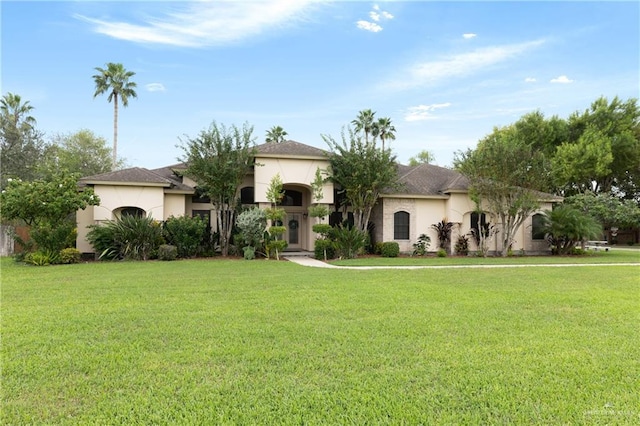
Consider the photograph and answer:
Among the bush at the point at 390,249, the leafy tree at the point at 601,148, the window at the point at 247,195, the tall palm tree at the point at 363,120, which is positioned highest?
the tall palm tree at the point at 363,120

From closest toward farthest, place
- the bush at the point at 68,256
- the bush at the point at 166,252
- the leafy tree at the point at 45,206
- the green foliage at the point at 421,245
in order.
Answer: the leafy tree at the point at 45,206 → the bush at the point at 68,256 → the bush at the point at 166,252 → the green foliage at the point at 421,245

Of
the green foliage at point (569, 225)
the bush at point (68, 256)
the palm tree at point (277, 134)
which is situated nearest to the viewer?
the bush at point (68, 256)

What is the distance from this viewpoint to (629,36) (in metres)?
14.6

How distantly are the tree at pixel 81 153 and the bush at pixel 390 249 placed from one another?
30572mm

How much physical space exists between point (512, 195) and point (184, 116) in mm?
→ 19264

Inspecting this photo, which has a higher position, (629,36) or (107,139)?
(107,139)

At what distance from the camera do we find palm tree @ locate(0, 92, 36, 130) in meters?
32.8

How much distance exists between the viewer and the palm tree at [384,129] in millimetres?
39000

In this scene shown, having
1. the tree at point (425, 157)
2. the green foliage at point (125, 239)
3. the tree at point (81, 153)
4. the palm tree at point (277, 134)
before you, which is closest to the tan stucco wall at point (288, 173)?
the green foliage at point (125, 239)

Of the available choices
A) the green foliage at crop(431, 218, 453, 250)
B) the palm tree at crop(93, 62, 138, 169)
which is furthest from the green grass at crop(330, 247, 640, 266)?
the palm tree at crop(93, 62, 138, 169)

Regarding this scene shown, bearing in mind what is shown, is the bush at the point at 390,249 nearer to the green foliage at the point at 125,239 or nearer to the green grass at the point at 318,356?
the green grass at the point at 318,356

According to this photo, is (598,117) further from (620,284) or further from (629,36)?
(620,284)

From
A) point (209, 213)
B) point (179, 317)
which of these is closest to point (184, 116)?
point (209, 213)

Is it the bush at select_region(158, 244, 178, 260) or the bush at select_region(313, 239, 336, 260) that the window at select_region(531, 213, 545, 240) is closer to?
the bush at select_region(313, 239, 336, 260)
